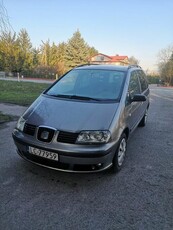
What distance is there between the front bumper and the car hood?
0.24m

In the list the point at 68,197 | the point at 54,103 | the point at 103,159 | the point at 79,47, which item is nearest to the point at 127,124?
the point at 103,159

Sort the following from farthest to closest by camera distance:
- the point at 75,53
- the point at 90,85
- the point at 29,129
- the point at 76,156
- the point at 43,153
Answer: the point at 75,53 < the point at 90,85 < the point at 29,129 < the point at 43,153 < the point at 76,156

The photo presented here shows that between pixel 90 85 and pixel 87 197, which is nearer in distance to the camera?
pixel 87 197

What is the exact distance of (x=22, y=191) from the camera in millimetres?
2934

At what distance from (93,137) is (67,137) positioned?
340 mm

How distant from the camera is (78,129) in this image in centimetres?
295

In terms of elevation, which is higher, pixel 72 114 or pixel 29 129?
pixel 72 114

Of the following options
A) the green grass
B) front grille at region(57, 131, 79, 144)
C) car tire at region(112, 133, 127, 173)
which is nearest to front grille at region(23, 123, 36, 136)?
front grille at region(57, 131, 79, 144)

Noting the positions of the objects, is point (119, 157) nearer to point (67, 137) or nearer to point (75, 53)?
point (67, 137)

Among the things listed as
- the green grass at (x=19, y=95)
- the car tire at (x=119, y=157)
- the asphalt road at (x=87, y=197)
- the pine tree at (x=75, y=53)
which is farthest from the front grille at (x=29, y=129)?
the pine tree at (x=75, y=53)

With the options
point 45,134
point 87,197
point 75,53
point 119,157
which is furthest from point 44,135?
point 75,53

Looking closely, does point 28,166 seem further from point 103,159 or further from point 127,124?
point 127,124

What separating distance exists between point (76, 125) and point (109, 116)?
51 cm

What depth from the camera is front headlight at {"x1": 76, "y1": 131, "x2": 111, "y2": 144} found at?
9.56 feet
